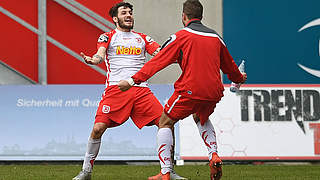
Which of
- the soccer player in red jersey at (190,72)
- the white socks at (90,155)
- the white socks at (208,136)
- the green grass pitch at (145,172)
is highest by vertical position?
the soccer player in red jersey at (190,72)

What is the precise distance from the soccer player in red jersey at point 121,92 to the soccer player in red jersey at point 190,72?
38.5 inches

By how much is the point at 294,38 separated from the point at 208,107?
236 inches

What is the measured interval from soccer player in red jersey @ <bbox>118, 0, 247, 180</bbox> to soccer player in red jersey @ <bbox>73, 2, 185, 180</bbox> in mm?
977

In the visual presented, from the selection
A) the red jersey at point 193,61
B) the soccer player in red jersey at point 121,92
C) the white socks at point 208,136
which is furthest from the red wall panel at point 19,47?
the red jersey at point 193,61

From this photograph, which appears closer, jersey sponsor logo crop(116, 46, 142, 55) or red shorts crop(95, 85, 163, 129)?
red shorts crop(95, 85, 163, 129)

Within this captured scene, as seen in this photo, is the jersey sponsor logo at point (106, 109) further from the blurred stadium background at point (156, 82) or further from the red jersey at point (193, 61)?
the blurred stadium background at point (156, 82)

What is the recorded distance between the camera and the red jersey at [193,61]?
19.0 feet

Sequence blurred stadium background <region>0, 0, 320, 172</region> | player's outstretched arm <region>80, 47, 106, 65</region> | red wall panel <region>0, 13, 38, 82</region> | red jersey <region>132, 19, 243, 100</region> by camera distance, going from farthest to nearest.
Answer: red wall panel <region>0, 13, 38, 82</region> → blurred stadium background <region>0, 0, 320, 172</region> → player's outstretched arm <region>80, 47, 106, 65</region> → red jersey <region>132, 19, 243, 100</region>

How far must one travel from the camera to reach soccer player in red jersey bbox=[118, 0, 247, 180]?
579 centimetres

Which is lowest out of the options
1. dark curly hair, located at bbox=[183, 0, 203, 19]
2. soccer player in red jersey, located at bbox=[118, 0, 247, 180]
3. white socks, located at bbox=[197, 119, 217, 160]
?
white socks, located at bbox=[197, 119, 217, 160]

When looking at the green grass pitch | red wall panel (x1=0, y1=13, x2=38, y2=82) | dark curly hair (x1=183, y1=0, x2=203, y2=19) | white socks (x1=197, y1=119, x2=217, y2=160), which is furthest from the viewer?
red wall panel (x1=0, y1=13, x2=38, y2=82)

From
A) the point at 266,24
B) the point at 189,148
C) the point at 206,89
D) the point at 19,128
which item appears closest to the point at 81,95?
the point at 19,128

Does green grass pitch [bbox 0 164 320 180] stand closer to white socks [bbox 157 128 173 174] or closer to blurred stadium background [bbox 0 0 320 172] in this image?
blurred stadium background [bbox 0 0 320 172]

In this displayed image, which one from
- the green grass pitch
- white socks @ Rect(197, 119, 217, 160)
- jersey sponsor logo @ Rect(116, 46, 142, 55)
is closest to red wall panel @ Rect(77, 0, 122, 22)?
the green grass pitch
